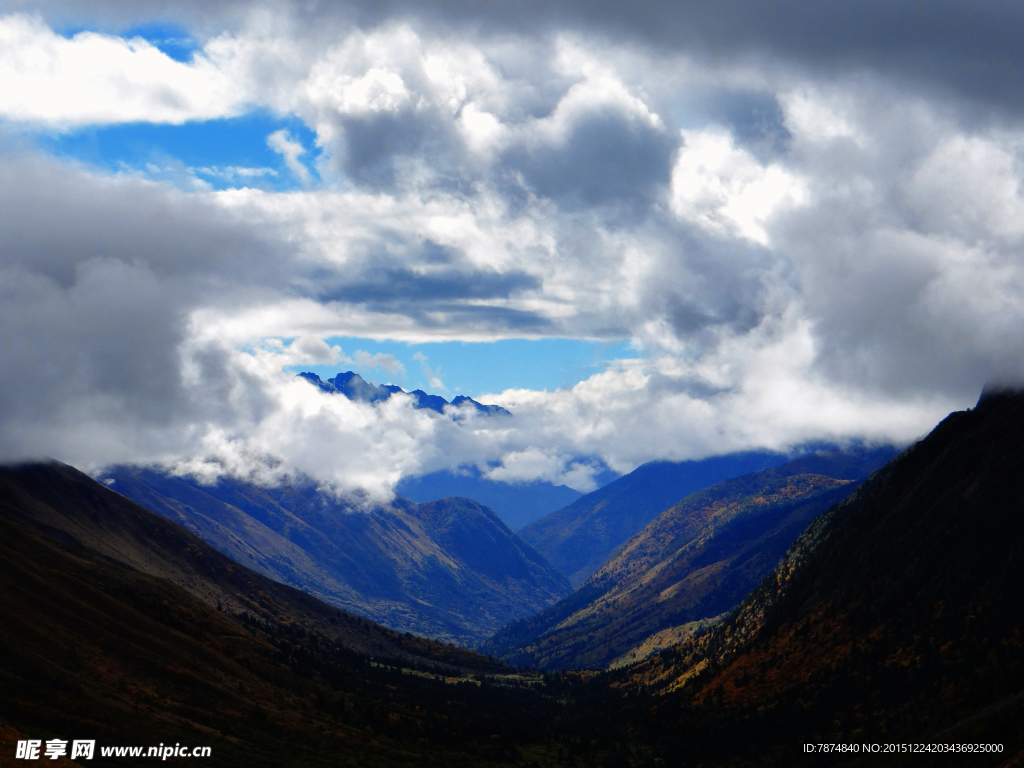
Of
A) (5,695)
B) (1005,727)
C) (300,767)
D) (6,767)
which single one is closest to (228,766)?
(300,767)

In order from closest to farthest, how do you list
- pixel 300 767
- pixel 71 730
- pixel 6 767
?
pixel 6 767, pixel 71 730, pixel 300 767

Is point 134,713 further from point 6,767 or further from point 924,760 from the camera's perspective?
point 924,760

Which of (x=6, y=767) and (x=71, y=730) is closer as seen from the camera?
(x=6, y=767)

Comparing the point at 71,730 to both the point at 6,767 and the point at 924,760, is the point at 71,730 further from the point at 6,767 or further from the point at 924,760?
the point at 924,760

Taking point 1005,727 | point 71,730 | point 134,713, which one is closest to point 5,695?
point 71,730

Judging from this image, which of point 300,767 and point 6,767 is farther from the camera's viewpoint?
point 300,767

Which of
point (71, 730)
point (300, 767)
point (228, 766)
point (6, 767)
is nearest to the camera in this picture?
point (6, 767)

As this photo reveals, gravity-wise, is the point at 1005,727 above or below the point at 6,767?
below

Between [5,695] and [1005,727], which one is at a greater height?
[5,695]

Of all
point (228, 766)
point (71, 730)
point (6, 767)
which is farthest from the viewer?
point (228, 766)
